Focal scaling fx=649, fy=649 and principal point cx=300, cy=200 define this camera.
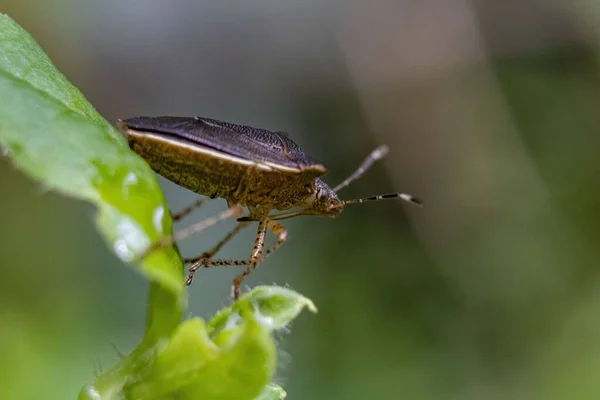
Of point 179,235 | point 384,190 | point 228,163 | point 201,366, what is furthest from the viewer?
point 384,190

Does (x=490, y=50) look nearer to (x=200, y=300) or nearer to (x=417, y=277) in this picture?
(x=417, y=277)

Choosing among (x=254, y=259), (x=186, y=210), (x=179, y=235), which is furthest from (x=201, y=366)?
(x=186, y=210)

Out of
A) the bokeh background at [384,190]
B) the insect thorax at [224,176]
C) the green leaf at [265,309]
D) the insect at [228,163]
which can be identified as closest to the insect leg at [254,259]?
the insect at [228,163]

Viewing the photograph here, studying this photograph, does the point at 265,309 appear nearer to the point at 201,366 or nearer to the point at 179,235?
the point at 201,366

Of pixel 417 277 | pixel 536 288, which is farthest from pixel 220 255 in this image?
pixel 536 288

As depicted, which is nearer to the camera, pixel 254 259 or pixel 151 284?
pixel 151 284
